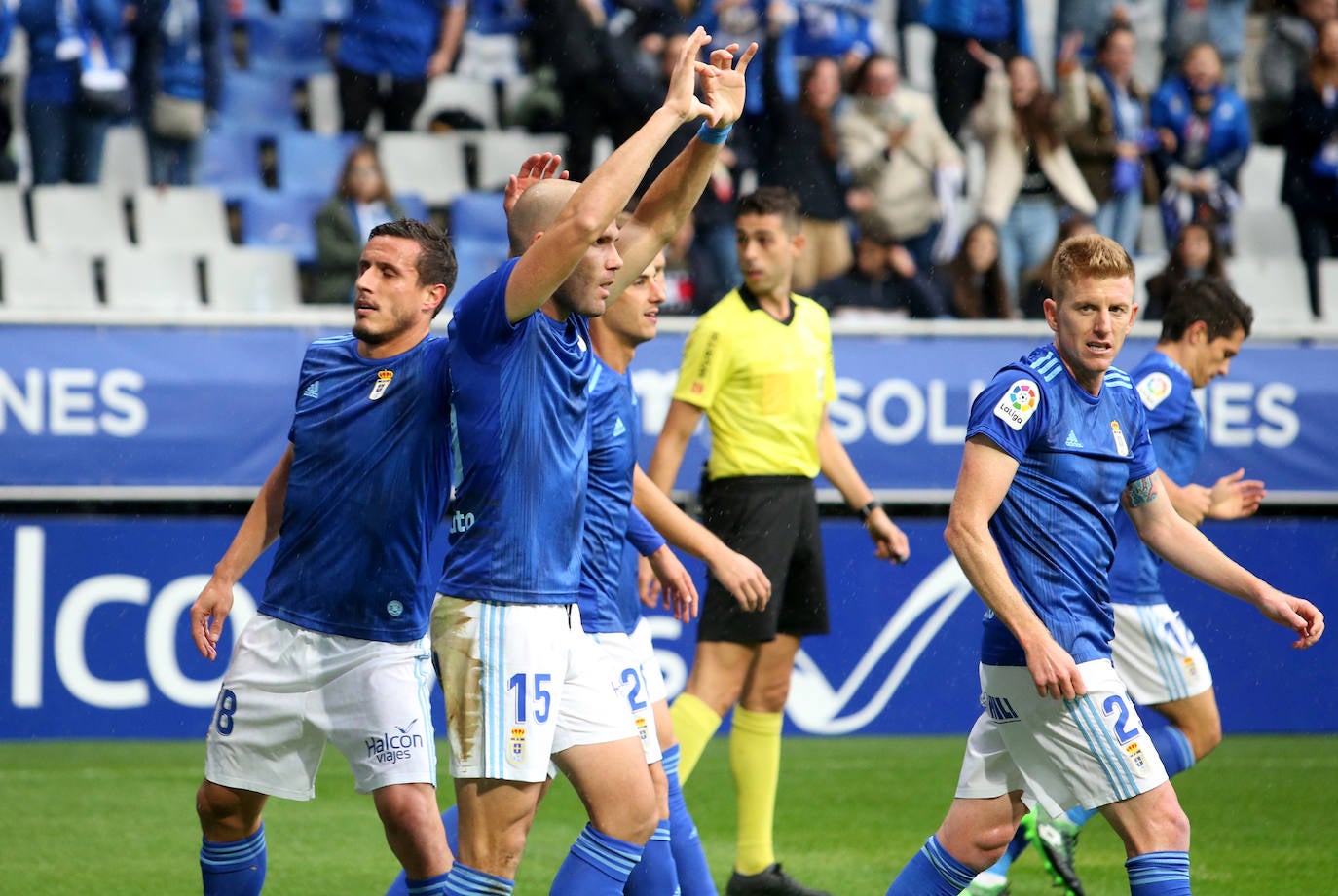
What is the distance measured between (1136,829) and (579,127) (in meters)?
8.80

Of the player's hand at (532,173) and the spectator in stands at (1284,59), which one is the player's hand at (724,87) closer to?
the player's hand at (532,173)

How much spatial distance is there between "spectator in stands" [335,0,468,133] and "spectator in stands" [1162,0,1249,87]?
213 inches

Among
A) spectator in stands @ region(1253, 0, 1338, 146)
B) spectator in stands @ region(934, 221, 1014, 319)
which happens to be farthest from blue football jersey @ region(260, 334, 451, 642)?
spectator in stands @ region(1253, 0, 1338, 146)

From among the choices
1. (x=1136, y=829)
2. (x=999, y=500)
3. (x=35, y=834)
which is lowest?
(x=35, y=834)

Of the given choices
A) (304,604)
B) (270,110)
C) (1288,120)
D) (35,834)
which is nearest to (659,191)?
(304,604)

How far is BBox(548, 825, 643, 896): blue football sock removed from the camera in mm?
3947

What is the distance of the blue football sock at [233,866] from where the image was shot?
4.37 meters

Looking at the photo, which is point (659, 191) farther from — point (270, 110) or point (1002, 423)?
point (270, 110)

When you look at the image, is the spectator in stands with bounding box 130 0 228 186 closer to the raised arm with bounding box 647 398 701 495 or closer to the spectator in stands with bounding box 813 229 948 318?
the spectator in stands with bounding box 813 229 948 318

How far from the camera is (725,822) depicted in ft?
24.3

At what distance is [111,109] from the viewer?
39.1 feet

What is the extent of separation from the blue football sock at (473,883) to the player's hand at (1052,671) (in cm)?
127

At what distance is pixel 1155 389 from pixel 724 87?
259cm

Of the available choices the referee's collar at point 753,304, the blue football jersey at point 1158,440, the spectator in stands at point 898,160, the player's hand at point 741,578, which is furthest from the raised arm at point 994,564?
the spectator in stands at point 898,160
